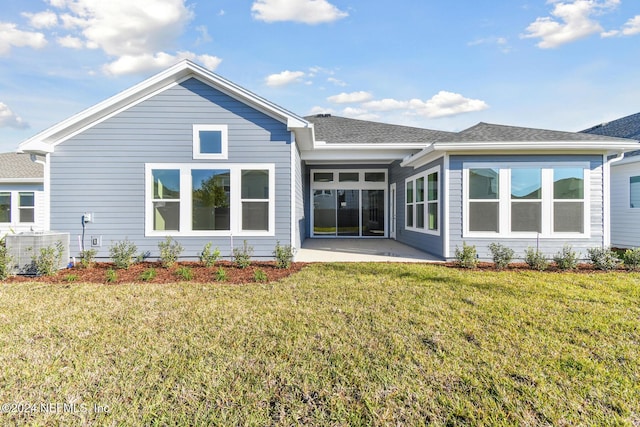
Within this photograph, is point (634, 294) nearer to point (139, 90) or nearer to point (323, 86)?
point (139, 90)

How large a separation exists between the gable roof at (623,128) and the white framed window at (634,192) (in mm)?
1801

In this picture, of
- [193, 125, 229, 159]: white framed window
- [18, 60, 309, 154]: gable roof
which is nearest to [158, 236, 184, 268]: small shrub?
[193, 125, 229, 159]: white framed window

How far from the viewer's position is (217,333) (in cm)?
348

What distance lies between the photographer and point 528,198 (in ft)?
25.4

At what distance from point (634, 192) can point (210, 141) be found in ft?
41.8

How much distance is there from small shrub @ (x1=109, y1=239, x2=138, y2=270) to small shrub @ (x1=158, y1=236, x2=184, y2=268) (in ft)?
2.11

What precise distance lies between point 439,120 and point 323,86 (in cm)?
3090

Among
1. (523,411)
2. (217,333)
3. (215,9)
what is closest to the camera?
(523,411)

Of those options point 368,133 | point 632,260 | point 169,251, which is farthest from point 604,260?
point 169,251

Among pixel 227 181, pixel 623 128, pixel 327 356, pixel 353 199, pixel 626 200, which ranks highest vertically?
pixel 623 128

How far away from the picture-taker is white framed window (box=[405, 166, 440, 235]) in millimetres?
8414

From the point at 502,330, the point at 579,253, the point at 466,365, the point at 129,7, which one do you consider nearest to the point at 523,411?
the point at 466,365

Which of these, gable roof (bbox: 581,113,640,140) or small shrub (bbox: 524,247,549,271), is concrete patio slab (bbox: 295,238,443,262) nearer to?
small shrub (bbox: 524,247,549,271)

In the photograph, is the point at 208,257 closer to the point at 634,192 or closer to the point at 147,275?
the point at 147,275
